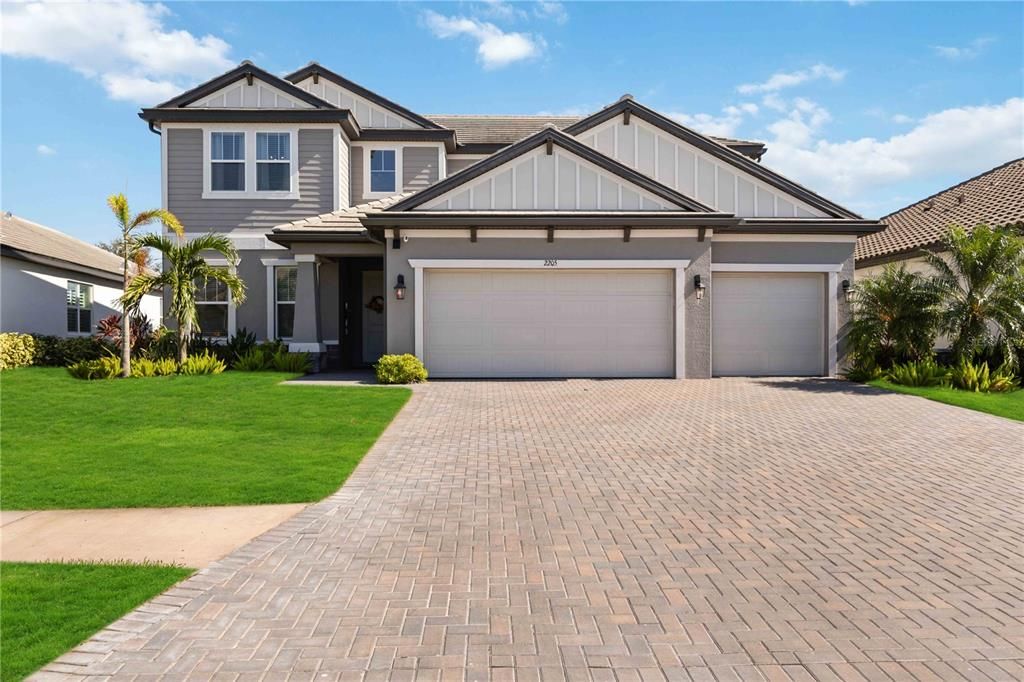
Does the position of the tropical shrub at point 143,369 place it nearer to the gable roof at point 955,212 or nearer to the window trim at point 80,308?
the window trim at point 80,308

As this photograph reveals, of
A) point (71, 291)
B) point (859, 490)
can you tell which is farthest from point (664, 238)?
point (71, 291)

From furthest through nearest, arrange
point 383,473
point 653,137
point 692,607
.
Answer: point 653,137, point 383,473, point 692,607

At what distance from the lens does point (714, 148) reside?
665 inches

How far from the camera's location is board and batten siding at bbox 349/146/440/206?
20.3 m

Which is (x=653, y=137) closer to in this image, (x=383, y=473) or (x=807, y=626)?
(x=383, y=473)

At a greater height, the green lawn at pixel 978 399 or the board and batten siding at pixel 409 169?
the board and batten siding at pixel 409 169

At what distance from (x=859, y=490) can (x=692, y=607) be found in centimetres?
370

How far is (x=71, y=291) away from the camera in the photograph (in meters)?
21.9

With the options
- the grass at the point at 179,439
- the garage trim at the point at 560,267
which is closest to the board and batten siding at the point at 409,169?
the garage trim at the point at 560,267

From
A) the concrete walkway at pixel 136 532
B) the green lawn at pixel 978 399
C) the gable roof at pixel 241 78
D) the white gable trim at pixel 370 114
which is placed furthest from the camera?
the white gable trim at pixel 370 114

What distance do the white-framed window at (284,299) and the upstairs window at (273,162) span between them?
8.01ft

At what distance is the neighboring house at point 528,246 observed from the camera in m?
15.2

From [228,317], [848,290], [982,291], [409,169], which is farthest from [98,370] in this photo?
[982,291]

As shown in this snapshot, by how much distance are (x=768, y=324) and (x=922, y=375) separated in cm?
364
